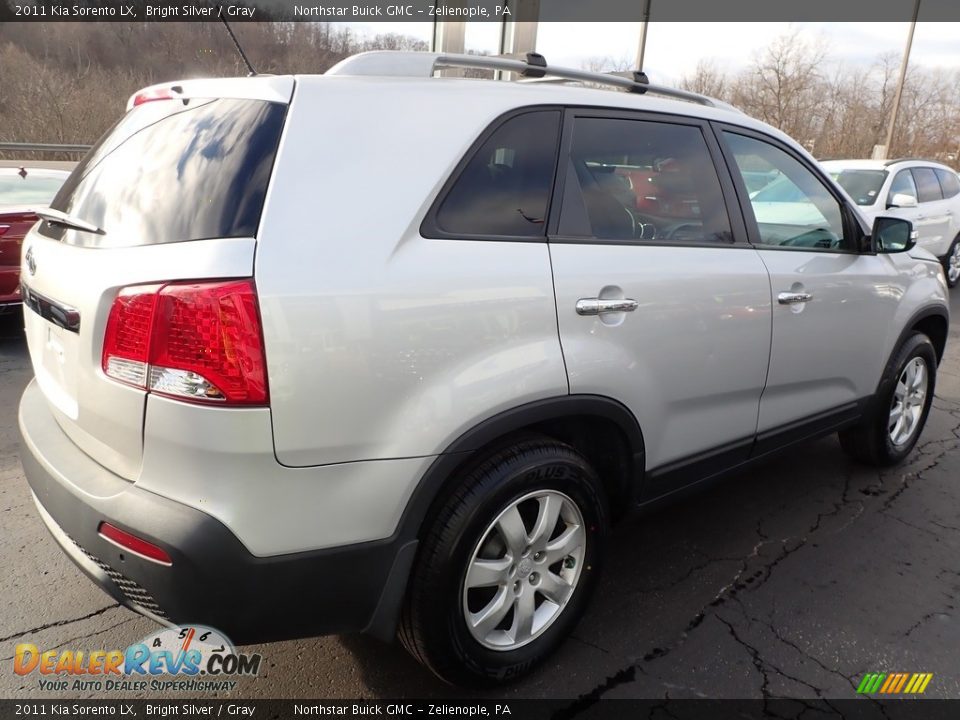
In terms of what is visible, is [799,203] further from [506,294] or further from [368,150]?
[368,150]

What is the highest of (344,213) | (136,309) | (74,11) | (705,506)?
(74,11)

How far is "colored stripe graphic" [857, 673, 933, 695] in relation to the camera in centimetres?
232

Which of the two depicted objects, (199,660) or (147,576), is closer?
(147,576)

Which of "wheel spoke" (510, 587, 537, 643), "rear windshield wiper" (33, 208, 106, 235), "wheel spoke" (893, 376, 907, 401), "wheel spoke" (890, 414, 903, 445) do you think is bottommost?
"wheel spoke" (890, 414, 903, 445)

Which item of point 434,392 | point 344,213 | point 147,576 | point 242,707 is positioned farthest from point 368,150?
point 242,707

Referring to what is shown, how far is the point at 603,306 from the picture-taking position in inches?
85.4

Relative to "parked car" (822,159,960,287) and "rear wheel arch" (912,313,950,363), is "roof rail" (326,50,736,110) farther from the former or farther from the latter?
"parked car" (822,159,960,287)

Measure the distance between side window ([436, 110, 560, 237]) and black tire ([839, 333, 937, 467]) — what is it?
8.27 ft

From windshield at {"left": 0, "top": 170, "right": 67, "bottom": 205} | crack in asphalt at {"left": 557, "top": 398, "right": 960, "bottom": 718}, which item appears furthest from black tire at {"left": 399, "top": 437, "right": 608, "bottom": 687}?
windshield at {"left": 0, "top": 170, "right": 67, "bottom": 205}

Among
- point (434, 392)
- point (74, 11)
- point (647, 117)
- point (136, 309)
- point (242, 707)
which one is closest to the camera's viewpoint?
point (136, 309)

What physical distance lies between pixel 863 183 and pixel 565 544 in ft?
29.4

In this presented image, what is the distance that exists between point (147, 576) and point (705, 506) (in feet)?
8.90

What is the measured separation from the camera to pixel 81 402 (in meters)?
1.85

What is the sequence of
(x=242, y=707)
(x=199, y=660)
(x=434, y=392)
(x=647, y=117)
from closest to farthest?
1. (x=434, y=392)
2. (x=242, y=707)
3. (x=199, y=660)
4. (x=647, y=117)
